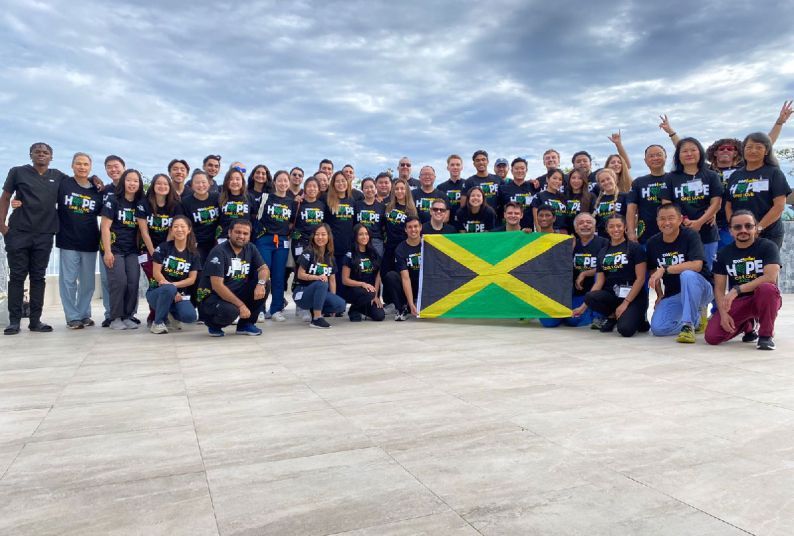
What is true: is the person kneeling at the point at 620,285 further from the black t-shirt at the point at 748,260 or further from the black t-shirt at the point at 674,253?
the black t-shirt at the point at 748,260

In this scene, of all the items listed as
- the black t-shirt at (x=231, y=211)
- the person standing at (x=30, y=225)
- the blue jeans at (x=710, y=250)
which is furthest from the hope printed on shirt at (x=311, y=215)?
the blue jeans at (x=710, y=250)

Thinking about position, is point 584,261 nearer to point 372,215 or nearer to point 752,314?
point 752,314

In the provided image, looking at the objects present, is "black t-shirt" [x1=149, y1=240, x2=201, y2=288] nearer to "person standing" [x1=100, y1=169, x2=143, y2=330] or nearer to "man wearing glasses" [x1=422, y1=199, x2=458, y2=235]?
"person standing" [x1=100, y1=169, x2=143, y2=330]

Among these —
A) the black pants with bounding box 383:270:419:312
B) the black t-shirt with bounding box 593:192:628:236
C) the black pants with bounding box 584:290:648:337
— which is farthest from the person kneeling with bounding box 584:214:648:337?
the black pants with bounding box 383:270:419:312

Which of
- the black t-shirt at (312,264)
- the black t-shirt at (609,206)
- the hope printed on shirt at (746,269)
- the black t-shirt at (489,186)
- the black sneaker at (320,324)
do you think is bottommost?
the black sneaker at (320,324)

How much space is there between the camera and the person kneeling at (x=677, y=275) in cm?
564

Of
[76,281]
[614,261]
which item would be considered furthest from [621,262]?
[76,281]

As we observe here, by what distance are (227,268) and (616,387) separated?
409 centimetres

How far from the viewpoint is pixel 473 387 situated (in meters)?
3.67

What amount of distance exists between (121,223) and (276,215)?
176cm

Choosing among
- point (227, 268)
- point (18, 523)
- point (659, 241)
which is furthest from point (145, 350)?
point (659, 241)

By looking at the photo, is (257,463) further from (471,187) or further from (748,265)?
(471,187)

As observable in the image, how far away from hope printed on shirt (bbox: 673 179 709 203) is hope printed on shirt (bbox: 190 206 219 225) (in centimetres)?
514

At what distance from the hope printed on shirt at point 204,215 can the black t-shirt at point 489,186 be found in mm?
3258
